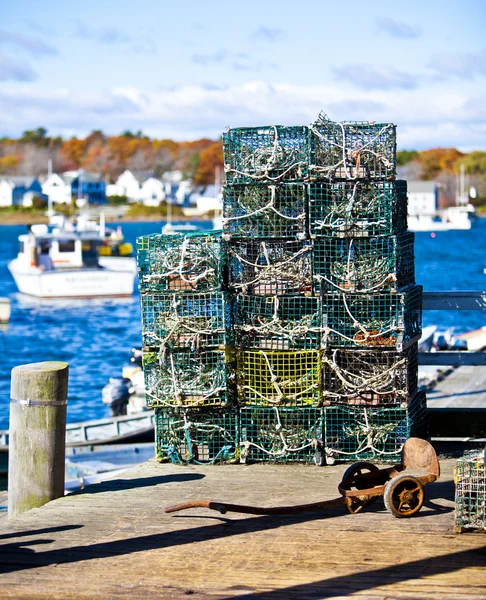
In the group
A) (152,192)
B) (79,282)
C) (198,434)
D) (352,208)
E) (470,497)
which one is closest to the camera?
(470,497)

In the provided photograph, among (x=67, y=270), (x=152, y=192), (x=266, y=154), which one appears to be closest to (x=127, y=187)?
(x=152, y=192)

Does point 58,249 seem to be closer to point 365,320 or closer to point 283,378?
point 283,378

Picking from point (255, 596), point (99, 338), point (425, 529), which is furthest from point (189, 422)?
point (99, 338)

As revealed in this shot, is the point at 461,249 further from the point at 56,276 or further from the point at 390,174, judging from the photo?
the point at 390,174

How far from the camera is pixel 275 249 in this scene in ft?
24.7

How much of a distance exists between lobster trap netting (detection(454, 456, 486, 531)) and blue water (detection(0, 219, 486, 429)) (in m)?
20.2

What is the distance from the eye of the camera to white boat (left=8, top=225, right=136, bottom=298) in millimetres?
54906

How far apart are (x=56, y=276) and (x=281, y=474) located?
5012cm

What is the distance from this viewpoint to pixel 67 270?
56000mm

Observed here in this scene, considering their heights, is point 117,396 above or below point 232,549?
below

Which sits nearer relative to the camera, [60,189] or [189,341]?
[189,341]

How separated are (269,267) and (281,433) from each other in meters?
1.24

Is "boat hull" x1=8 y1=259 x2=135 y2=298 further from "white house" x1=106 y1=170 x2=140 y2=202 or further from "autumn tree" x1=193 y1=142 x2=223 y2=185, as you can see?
"white house" x1=106 y1=170 x2=140 y2=202

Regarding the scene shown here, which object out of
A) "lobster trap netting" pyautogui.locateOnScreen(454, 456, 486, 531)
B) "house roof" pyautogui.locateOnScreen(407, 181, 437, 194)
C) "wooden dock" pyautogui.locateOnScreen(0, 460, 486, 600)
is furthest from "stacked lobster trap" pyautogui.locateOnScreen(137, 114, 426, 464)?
"house roof" pyautogui.locateOnScreen(407, 181, 437, 194)
